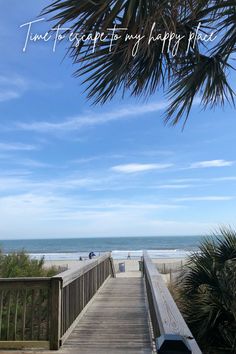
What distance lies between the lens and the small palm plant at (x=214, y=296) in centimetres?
691

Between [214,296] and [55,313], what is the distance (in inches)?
110

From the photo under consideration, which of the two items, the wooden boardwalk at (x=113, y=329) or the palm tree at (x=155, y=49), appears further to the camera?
the wooden boardwalk at (x=113, y=329)

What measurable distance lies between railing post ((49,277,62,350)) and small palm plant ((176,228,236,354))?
8.40ft

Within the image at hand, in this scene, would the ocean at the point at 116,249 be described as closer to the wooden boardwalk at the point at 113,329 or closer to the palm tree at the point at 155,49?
the wooden boardwalk at the point at 113,329

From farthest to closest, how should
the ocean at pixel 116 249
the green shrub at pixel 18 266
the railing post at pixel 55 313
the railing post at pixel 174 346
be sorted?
the ocean at pixel 116 249, the green shrub at pixel 18 266, the railing post at pixel 55 313, the railing post at pixel 174 346

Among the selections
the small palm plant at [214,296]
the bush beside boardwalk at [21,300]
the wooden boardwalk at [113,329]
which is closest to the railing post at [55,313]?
the wooden boardwalk at [113,329]

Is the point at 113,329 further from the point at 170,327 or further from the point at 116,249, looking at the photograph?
the point at 116,249

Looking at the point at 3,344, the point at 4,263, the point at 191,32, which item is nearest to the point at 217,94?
the point at 191,32

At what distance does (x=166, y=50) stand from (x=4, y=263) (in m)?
5.59

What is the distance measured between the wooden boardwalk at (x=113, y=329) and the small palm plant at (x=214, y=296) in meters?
0.83

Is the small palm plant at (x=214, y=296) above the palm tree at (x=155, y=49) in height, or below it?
below

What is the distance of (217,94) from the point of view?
18.0 ft

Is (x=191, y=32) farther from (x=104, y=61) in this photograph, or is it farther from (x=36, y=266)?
(x=36, y=266)

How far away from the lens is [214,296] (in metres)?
7.13
